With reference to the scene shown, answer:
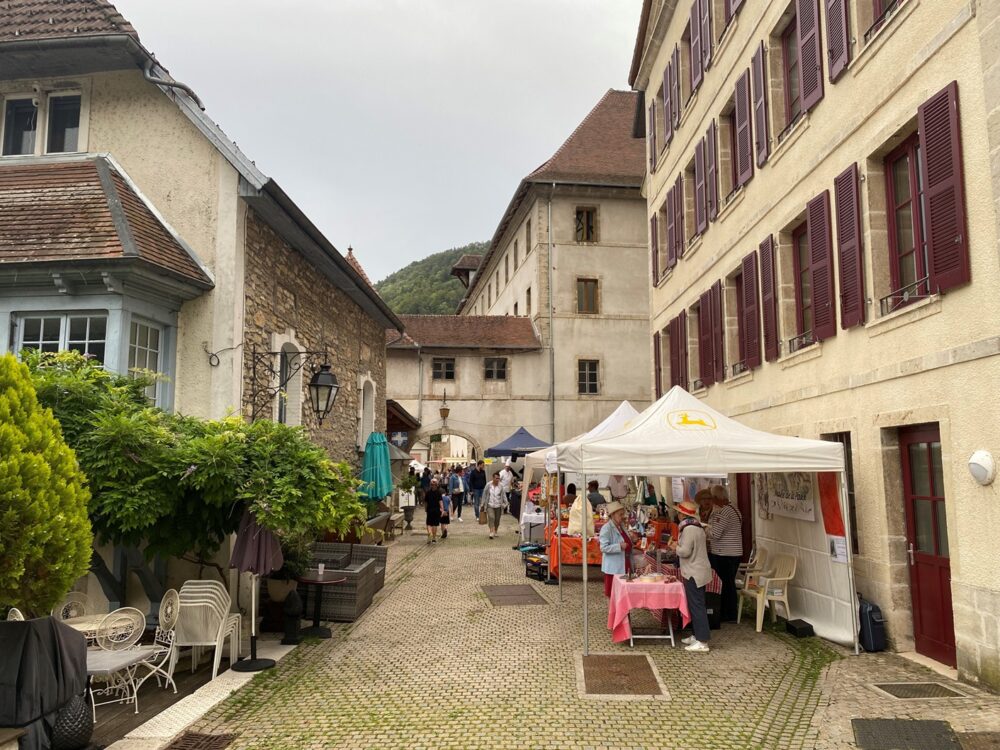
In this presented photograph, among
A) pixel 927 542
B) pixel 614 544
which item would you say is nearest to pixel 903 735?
pixel 927 542

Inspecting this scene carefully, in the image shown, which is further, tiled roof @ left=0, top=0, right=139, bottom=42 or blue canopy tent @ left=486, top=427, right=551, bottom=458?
blue canopy tent @ left=486, top=427, right=551, bottom=458

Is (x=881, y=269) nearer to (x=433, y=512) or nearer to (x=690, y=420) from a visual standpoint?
(x=690, y=420)

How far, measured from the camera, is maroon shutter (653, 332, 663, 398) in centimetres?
1709

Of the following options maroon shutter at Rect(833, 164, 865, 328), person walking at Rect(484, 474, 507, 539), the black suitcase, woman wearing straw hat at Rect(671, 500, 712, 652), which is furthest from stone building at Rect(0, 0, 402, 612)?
person walking at Rect(484, 474, 507, 539)

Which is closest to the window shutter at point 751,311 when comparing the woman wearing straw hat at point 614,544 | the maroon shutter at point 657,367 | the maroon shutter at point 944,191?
the woman wearing straw hat at point 614,544

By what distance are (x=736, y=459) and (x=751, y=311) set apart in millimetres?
4113

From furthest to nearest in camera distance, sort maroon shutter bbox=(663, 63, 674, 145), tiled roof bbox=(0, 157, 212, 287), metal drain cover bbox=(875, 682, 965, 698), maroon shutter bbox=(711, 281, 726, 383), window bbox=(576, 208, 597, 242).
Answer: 1. window bbox=(576, 208, 597, 242)
2. maroon shutter bbox=(663, 63, 674, 145)
3. maroon shutter bbox=(711, 281, 726, 383)
4. tiled roof bbox=(0, 157, 212, 287)
5. metal drain cover bbox=(875, 682, 965, 698)

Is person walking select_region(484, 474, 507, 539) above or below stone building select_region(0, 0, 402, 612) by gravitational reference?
below

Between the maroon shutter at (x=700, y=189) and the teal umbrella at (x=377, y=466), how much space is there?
797 centimetres

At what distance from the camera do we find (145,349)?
9133 millimetres

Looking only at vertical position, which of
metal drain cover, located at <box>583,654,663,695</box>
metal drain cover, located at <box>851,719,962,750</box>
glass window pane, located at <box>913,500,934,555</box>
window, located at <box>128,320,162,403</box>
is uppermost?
window, located at <box>128,320,162,403</box>

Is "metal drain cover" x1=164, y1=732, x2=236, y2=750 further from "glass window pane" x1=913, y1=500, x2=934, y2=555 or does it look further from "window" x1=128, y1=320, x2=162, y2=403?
"glass window pane" x1=913, y1=500, x2=934, y2=555

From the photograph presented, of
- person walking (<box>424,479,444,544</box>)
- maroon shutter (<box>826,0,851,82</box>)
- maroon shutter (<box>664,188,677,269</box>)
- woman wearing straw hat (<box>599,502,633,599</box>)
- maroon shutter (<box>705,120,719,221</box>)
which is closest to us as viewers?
maroon shutter (<box>826,0,851,82</box>)

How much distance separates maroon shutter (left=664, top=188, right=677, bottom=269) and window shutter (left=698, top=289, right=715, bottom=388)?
202 centimetres
